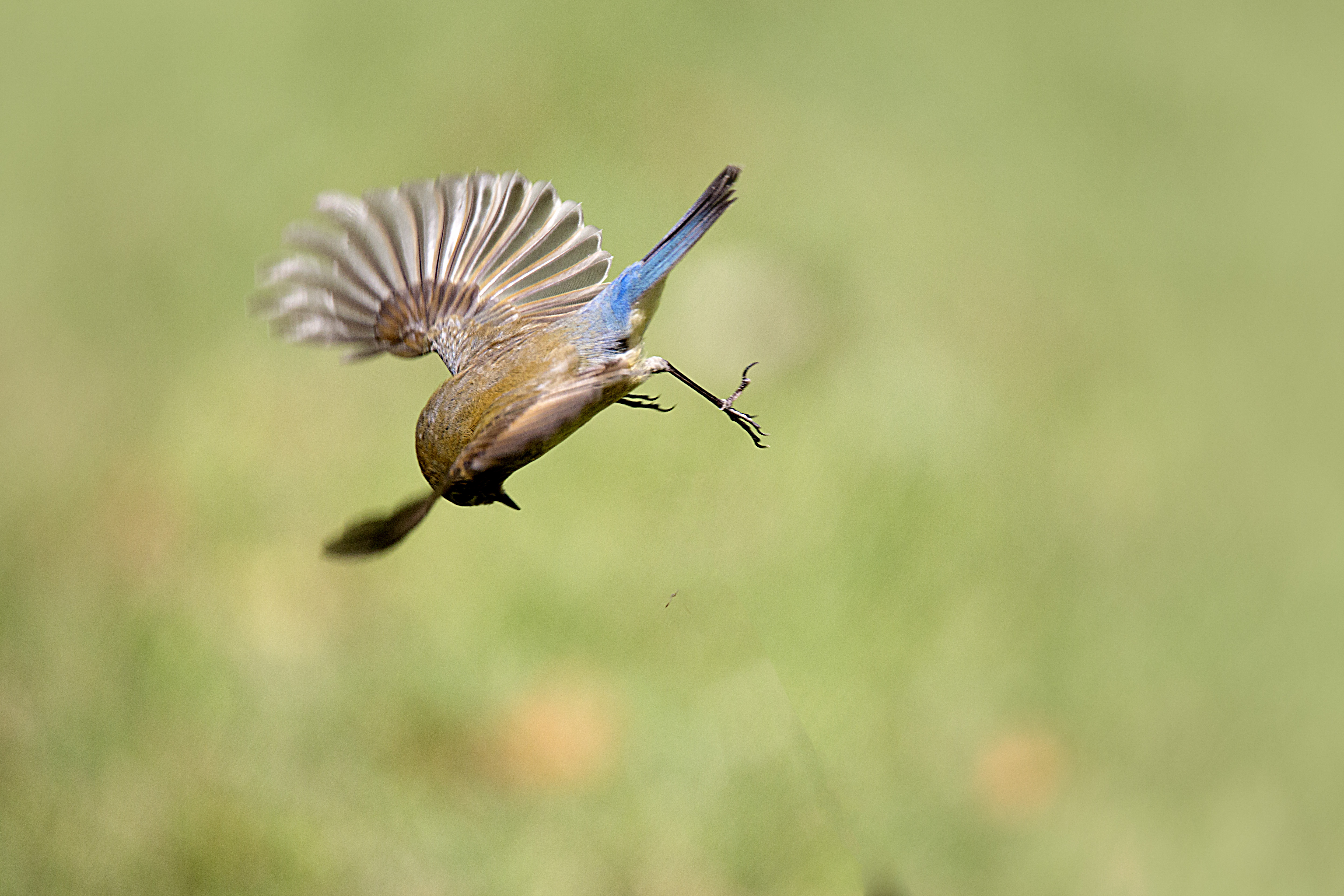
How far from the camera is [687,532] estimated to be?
2951mm

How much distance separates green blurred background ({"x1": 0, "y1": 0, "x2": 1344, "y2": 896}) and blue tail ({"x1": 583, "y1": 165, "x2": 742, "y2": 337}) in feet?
1.85

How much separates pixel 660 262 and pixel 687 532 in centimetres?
118

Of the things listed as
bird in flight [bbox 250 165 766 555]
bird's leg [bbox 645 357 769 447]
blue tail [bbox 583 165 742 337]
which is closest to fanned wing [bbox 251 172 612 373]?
bird in flight [bbox 250 165 766 555]

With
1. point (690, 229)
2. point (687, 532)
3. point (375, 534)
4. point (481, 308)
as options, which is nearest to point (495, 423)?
point (375, 534)

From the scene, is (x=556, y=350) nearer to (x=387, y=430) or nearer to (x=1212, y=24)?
(x=387, y=430)

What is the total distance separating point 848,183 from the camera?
450 cm

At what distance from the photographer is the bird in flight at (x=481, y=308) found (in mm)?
1676

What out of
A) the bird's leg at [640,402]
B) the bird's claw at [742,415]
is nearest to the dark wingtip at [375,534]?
the bird's leg at [640,402]

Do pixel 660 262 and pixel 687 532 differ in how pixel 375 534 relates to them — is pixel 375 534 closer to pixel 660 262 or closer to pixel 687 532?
pixel 660 262

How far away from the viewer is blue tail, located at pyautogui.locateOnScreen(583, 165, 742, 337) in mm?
1730

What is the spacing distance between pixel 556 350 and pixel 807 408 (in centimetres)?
174

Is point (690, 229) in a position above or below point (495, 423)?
above

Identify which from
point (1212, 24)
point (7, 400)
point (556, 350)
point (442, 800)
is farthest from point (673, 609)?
point (1212, 24)

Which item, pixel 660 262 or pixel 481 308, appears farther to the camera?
pixel 481 308
